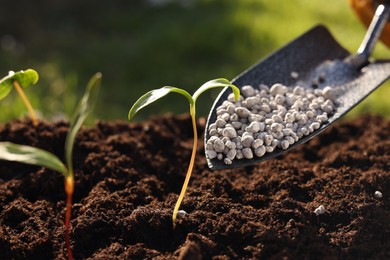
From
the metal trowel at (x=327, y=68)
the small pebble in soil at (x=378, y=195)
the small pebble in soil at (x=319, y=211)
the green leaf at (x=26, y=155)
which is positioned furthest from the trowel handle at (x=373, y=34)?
the green leaf at (x=26, y=155)

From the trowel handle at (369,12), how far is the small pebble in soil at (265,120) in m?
0.43

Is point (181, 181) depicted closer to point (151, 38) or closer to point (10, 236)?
point (10, 236)

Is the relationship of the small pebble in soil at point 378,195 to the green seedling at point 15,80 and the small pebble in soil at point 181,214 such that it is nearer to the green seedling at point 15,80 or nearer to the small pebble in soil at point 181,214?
the small pebble in soil at point 181,214

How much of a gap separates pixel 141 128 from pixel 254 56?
4.76 ft

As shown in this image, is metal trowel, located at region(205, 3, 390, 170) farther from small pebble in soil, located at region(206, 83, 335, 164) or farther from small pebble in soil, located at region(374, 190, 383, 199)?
small pebble in soil, located at region(374, 190, 383, 199)

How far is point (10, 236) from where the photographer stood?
1643 mm

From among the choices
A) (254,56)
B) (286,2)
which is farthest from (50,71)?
(286,2)

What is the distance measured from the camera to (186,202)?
1742mm

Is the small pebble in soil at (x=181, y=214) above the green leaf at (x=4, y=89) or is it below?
below

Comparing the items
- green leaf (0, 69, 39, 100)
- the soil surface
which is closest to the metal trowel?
the soil surface

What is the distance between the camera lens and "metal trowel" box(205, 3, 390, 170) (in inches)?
83.6

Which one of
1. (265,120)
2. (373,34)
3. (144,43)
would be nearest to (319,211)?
(265,120)

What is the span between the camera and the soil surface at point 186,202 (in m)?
1.59

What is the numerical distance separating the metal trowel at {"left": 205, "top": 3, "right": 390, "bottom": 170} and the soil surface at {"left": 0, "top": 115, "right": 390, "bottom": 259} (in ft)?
0.67
